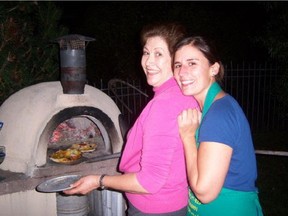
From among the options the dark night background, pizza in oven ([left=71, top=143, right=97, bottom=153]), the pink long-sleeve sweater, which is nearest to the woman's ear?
the pink long-sleeve sweater

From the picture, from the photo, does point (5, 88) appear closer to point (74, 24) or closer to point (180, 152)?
point (180, 152)

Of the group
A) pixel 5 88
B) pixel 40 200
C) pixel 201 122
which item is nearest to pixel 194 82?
pixel 201 122

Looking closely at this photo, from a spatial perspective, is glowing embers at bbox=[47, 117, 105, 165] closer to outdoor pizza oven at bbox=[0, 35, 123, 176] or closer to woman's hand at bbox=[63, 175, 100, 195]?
outdoor pizza oven at bbox=[0, 35, 123, 176]

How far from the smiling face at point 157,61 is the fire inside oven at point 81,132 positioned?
1.64 metres

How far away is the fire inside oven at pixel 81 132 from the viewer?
3576 millimetres

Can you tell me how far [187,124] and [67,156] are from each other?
238 centimetres

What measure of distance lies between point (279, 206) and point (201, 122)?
451cm

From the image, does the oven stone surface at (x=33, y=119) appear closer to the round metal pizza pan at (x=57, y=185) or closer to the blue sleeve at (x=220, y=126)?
the round metal pizza pan at (x=57, y=185)

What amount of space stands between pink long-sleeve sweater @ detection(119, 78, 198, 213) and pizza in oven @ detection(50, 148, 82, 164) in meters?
1.72

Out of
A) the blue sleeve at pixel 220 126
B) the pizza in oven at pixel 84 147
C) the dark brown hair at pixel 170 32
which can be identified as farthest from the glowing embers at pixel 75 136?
the blue sleeve at pixel 220 126

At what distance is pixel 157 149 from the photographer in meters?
1.85

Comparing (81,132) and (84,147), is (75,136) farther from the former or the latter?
(84,147)

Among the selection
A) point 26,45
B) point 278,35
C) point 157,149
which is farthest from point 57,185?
point 278,35

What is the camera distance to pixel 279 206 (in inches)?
219
